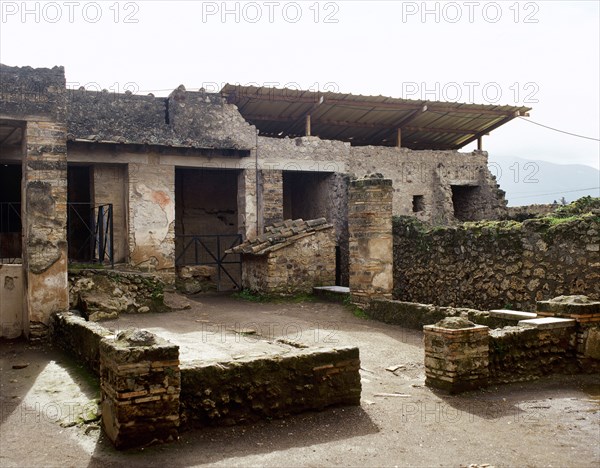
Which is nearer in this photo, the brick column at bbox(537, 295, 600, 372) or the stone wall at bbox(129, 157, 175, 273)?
the brick column at bbox(537, 295, 600, 372)

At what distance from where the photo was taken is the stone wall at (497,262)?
349 inches

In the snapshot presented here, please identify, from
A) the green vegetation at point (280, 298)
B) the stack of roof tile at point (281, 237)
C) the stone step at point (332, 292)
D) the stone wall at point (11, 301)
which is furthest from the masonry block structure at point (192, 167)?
the stone step at point (332, 292)

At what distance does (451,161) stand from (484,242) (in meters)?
7.97

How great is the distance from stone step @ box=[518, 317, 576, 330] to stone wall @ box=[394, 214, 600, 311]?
2.09 m

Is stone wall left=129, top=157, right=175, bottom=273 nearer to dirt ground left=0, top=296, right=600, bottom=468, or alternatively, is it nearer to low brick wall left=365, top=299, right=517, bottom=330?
low brick wall left=365, top=299, right=517, bottom=330

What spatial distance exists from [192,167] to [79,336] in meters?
7.94

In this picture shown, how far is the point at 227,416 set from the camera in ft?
15.9

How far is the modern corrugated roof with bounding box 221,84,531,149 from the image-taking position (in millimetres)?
15273

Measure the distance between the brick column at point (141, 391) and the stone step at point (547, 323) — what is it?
13.9ft

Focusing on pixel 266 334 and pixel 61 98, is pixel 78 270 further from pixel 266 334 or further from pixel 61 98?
pixel 266 334

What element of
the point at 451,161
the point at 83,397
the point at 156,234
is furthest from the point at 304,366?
the point at 451,161

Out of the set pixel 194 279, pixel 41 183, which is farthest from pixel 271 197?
pixel 41 183

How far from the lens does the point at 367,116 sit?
17062mm

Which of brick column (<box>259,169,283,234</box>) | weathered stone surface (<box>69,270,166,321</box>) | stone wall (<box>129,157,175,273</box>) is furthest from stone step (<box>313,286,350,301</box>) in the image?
stone wall (<box>129,157,175,273</box>)
